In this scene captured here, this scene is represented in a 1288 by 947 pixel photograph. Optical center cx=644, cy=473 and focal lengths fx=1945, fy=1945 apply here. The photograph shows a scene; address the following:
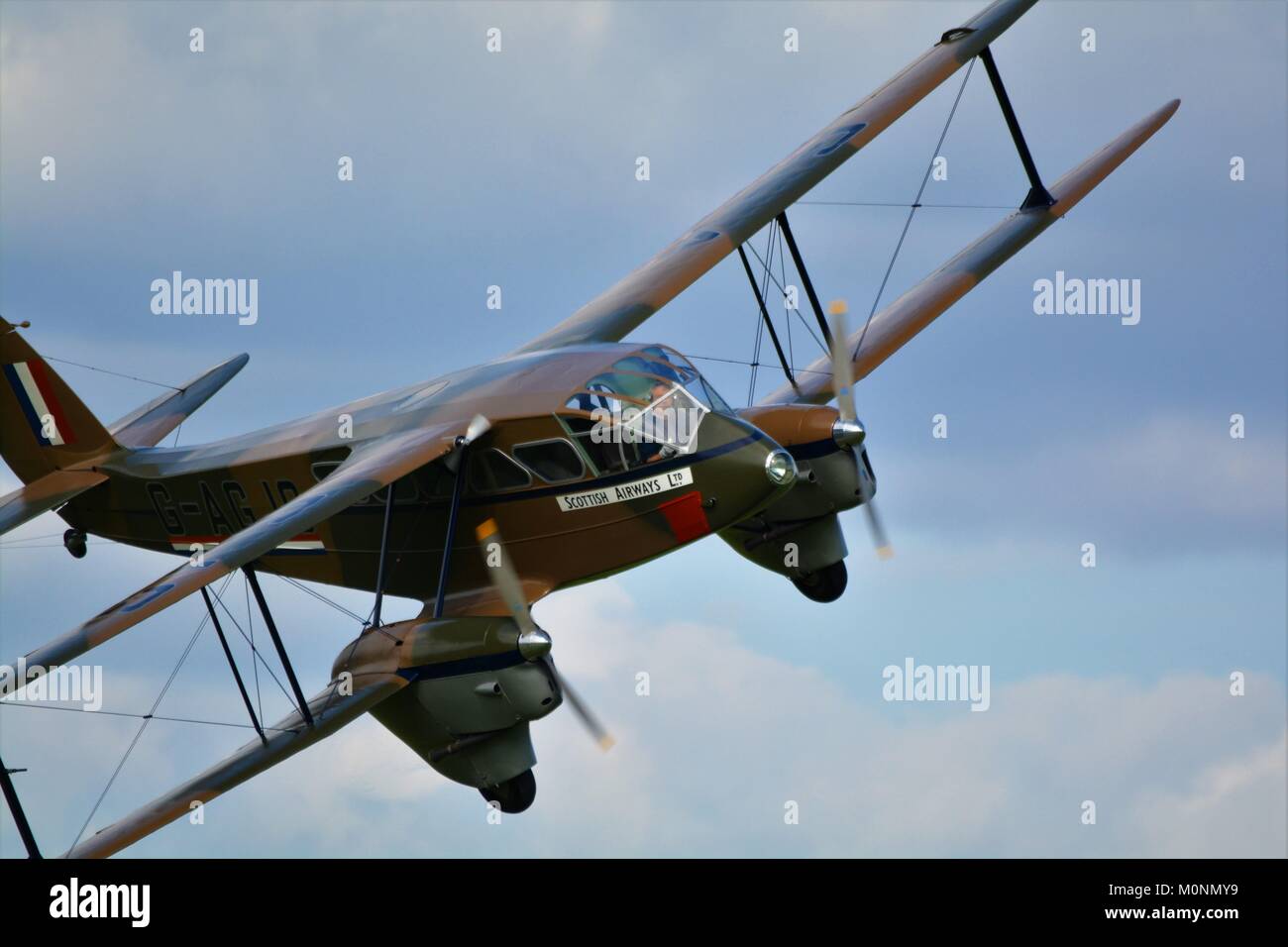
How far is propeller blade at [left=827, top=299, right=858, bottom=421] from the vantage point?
101ft

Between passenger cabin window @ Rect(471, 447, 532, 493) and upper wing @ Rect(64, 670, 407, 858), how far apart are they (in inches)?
122

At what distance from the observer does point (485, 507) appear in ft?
94.7

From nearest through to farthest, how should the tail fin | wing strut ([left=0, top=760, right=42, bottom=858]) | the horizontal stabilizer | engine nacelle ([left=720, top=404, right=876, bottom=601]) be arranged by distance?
1. wing strut ([left=0, top=760, right=42, bottom=858])
2. engine nacelle ([left=720, top=404, right=876, bottom=601])
3. the tail fin
4. the horizontal stabilizer

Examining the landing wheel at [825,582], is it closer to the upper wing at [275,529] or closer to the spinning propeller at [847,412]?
the spinning propeller at [847,412]

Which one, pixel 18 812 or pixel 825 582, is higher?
pixel 825 582

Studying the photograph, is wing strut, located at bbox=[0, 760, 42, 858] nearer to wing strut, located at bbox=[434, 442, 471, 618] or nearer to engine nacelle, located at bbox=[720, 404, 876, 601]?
wing strut, located at bbox=[434, 442, 471, 618]

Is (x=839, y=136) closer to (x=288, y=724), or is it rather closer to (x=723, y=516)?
(x=723, y=516)

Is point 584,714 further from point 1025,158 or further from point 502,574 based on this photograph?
point 1025,158

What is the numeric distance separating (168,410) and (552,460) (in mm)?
12333

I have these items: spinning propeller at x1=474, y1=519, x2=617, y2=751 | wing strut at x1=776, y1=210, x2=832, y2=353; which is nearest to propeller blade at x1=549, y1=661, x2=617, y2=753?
spinning propeller at x1=474, y1=519, x2=617, y2=751

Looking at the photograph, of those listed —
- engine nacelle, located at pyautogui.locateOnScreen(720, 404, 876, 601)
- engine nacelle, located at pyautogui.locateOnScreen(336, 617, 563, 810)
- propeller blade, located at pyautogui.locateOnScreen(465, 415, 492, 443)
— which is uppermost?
propeller blade, located at pyautogui.locateOnScreen(465, 415, 492, 443)

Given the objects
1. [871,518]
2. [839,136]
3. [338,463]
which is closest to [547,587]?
[338,463]

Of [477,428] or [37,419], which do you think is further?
[37,419]

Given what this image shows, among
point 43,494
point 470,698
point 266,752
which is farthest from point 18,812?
point 43,494
